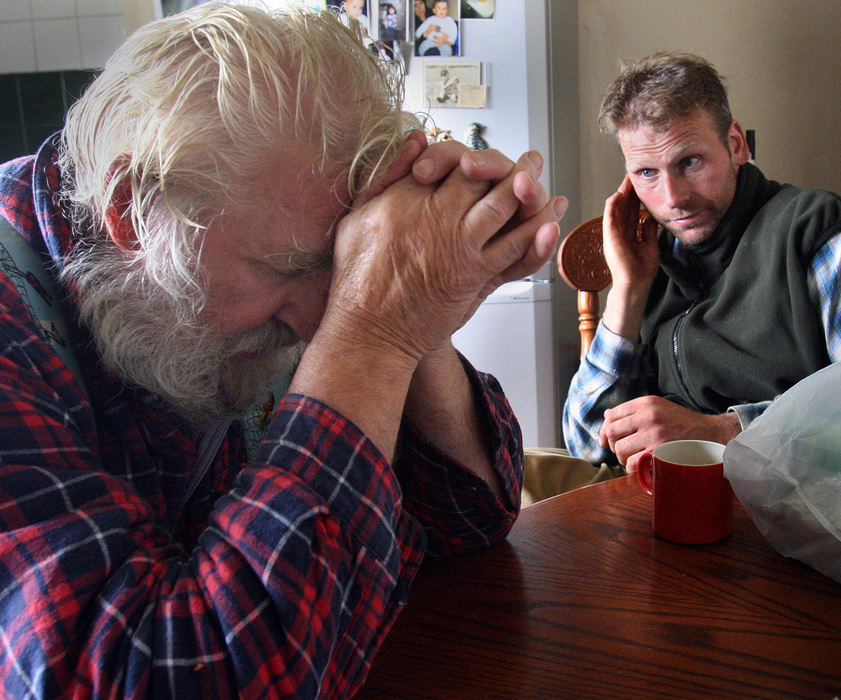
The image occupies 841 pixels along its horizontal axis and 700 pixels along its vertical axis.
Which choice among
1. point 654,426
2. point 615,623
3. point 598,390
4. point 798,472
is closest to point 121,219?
point 615,623

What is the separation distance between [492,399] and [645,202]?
888mm

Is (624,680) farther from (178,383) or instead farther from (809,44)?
(809,44)

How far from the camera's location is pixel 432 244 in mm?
626

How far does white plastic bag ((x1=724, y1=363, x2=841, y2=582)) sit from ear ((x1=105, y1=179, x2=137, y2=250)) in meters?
0.64

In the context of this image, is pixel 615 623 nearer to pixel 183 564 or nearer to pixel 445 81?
pixel 183 564

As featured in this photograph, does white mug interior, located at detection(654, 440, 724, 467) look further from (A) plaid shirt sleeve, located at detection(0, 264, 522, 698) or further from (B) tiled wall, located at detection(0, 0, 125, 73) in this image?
(B) tiled wall, located at detection(0, 0, 125, 73)

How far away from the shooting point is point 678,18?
2543 millimetres

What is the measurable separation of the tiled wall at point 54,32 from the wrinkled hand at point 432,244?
2.17m

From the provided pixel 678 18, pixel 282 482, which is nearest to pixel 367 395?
pixel 282 482

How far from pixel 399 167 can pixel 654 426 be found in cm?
76

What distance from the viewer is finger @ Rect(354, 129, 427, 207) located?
662mm

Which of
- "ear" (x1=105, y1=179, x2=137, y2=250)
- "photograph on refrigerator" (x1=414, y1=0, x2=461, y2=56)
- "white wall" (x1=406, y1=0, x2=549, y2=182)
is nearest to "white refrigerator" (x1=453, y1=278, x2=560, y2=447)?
"white wall" (x1=406, y1=0, x2=549, y2=182)

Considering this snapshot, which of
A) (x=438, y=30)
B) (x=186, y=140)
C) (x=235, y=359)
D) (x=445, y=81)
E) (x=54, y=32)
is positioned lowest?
(x=235, y=359)

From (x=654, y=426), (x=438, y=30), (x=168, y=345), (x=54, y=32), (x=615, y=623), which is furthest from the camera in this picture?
(x=54, y=32)
